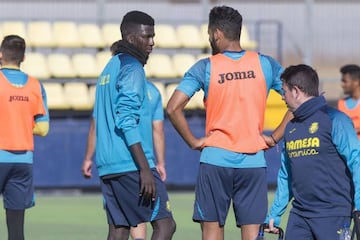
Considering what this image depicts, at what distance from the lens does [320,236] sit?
677cm

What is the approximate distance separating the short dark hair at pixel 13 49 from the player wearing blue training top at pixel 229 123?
2.03 meters

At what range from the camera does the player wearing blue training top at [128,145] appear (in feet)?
24.1

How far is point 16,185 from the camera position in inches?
366

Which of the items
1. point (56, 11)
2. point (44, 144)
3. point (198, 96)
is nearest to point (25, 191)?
point (44, 144)

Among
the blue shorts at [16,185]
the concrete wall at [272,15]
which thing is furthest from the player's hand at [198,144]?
the concrete wall at [272,15]

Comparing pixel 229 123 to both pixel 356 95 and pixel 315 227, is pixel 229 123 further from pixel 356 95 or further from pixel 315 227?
pixel 356 95

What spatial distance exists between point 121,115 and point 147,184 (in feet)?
1.60

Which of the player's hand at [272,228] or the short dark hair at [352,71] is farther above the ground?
the short dark hair at [352,71]

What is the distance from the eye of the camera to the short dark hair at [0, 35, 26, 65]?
919 cm

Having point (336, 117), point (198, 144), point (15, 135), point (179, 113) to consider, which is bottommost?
point (15, 135)

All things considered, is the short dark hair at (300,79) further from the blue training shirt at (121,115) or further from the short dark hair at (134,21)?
the short dark hair at (134,21)

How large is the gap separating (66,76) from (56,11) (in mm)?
2151

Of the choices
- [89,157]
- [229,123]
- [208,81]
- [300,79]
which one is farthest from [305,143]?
[89,157]

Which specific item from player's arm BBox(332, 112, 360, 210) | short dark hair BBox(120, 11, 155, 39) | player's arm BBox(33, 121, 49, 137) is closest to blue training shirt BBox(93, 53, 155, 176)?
short dark hair BBox(120, 11, 155, 39)
